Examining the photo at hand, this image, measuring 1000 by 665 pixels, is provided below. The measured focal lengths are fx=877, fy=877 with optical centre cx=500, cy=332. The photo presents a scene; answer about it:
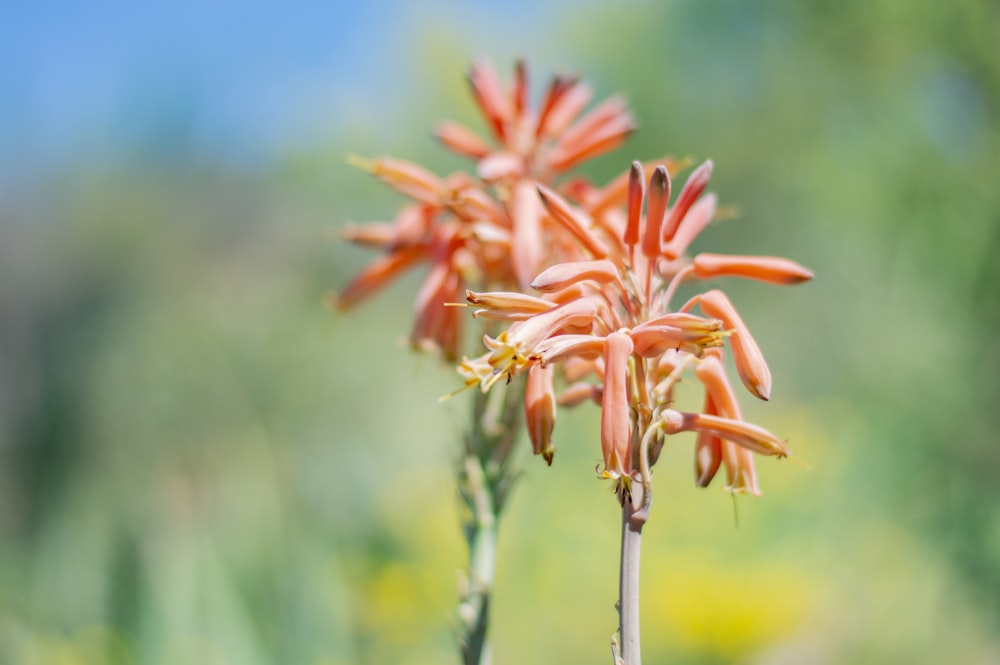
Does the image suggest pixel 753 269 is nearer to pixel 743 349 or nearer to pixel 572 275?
pixel 743 349

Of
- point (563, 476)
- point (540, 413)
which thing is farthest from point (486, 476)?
point (563, 476)

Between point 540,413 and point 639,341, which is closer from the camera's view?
point 639,341

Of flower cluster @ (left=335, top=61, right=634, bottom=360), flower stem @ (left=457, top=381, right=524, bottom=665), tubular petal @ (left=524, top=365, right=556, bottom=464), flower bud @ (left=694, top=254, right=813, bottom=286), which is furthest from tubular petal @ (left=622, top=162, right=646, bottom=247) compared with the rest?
flower stem @ (left=457, top=381, right=524, bottom=665)

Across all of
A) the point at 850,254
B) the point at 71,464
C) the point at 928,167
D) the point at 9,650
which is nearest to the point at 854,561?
the point at 850,254

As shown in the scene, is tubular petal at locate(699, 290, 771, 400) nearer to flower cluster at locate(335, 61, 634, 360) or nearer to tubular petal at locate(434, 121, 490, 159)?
flower cluster at locate(335, 61, 634, 360)

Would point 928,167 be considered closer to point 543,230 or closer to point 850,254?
point 850,254

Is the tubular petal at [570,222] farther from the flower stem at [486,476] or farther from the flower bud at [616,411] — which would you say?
the flower stem at [486,476]
